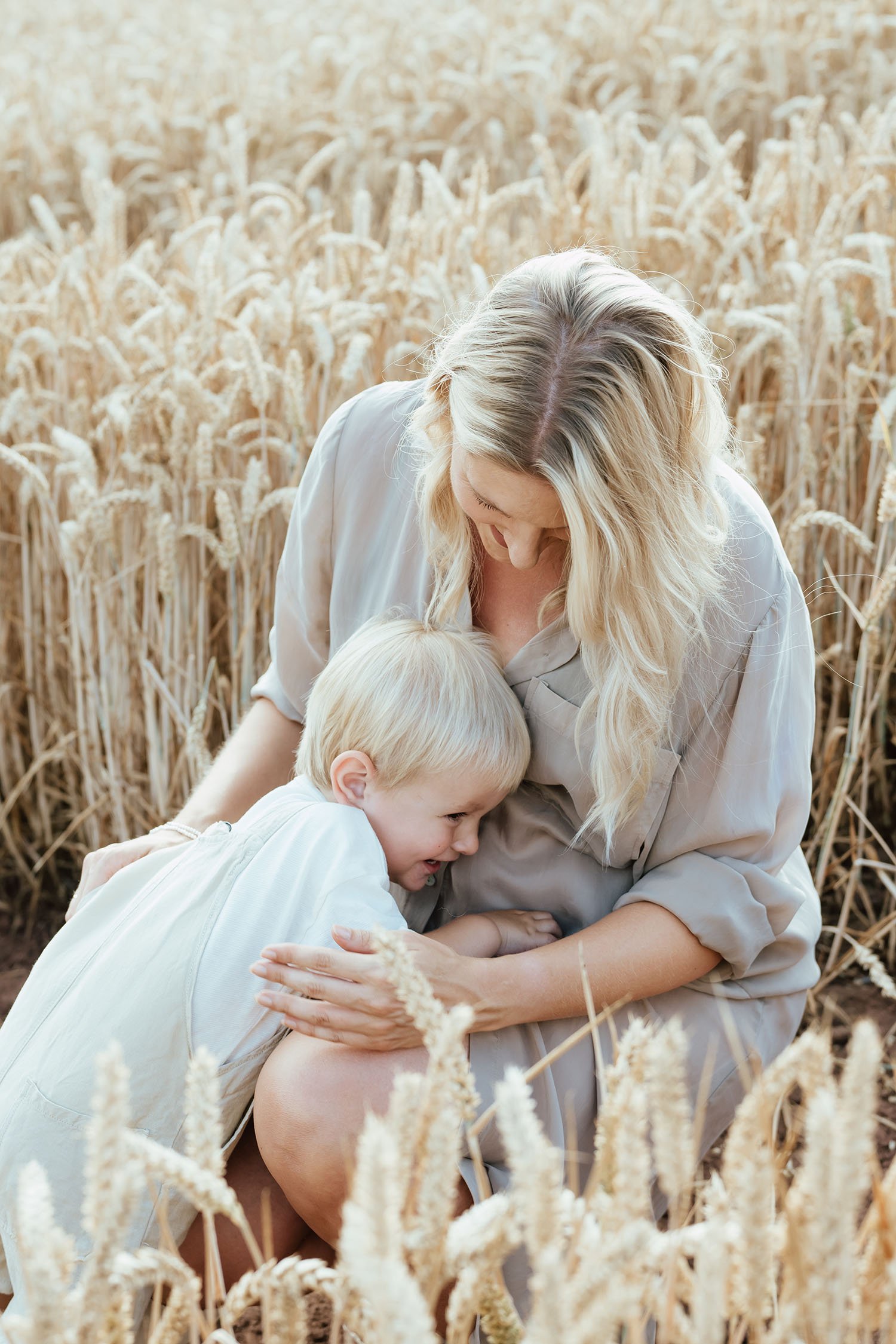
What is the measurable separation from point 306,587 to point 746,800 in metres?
0.66

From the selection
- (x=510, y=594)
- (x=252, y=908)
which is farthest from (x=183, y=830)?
(x=510, y=594)

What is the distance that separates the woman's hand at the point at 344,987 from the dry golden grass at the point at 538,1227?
501mm

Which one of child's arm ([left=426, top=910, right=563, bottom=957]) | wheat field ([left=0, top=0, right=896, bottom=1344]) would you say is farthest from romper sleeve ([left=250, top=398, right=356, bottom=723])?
child's arm ([left=426, top=910, right=563, bottom=957])

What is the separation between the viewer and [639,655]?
1348 mm

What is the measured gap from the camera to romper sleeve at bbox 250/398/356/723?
5.49 ft

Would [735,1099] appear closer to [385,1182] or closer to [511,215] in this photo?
[385,1182]

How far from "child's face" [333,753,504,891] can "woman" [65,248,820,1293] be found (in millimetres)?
91

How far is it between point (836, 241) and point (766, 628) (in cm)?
116

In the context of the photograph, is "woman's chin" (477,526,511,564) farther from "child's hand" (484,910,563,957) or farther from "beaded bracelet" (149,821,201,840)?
"beaded bracelet" (149,821,201,840)

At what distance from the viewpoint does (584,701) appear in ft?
4.71

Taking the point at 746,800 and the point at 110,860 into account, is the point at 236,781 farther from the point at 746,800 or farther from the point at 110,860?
the point at 746,800

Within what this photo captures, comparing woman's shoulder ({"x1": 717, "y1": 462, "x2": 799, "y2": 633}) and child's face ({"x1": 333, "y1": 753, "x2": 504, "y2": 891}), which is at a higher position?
woman's shoulder ({"x1": 717, "y1": 462, "x2": 799, "y2": 633})

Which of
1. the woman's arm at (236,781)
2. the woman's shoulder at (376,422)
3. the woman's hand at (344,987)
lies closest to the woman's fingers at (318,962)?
the woman's hand at (344,987)

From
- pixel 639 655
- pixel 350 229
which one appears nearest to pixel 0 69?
pixel 350 229
